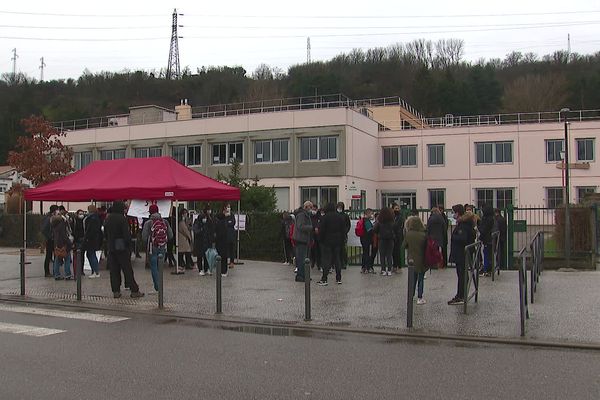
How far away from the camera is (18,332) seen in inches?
335

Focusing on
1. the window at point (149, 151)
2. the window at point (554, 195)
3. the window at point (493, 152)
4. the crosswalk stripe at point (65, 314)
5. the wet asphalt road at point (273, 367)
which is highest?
the window at point (149, 151)

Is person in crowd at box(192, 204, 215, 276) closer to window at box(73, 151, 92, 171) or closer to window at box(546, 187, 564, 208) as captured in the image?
window at box(546, 187, 564, 208)

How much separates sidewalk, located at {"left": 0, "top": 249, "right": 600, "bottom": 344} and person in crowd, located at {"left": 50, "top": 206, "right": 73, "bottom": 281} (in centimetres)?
36

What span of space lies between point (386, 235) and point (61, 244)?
7.80 meters

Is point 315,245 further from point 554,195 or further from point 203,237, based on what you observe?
point 554,195

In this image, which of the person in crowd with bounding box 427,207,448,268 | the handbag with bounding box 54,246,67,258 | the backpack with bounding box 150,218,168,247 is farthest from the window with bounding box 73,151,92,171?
the person in crowd with bounding box 427,207,448,268

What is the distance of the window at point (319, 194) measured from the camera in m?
41.5

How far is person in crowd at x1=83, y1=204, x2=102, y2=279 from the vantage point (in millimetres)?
14609

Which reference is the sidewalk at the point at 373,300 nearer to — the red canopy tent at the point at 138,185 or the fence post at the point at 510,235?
the fence post at the point at 510,235

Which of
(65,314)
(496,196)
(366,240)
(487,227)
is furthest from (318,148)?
(65,314)

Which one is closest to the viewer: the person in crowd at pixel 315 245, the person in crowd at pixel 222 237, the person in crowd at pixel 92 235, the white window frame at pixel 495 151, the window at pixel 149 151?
the person in crowd at pixel 92 235

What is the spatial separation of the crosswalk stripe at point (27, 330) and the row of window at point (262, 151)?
3171 centimetres

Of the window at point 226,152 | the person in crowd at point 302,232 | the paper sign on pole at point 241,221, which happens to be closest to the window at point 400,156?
the window at point 226,152

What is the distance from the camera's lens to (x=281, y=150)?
4359 cm
